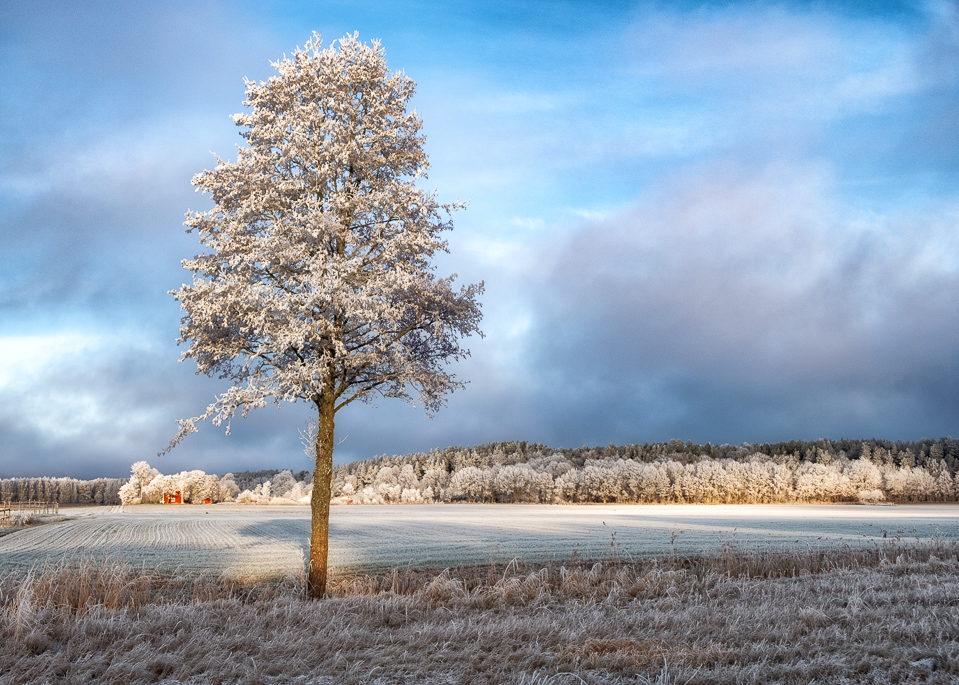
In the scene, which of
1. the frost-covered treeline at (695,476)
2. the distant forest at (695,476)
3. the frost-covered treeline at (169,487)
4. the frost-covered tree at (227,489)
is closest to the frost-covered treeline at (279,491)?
the frost-covered treeline at (169,487)

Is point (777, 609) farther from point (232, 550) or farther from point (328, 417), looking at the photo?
point (232, 550)

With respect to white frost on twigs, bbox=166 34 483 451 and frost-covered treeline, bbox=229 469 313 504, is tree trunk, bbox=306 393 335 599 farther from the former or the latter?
frost-covered treeline, bbox=229 469 313 504

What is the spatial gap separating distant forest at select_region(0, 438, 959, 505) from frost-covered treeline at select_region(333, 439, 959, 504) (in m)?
0.22

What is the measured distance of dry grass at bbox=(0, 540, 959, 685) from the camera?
22.6ft

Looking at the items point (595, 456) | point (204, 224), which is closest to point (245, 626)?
point (204, 224)

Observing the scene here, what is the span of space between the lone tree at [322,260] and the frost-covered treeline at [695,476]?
133935 mm

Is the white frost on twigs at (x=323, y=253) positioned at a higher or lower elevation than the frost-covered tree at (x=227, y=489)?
higher

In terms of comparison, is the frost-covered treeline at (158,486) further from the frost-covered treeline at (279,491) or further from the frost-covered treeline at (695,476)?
the frost-covered treeline at (695,476)

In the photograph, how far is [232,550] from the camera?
28.5 metres

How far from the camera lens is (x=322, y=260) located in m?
15.6

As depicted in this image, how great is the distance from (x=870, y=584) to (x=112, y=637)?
13.5 m

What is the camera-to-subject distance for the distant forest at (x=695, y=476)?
134 m

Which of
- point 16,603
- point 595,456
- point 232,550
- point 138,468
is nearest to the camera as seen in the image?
point 16,603

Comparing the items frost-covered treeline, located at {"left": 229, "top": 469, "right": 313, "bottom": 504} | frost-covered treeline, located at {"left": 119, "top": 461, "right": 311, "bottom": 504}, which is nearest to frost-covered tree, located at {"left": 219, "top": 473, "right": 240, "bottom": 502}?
frost-covered treeline, located at {"left": 229, "top": 469, "right": 313, "bottom": 504}
